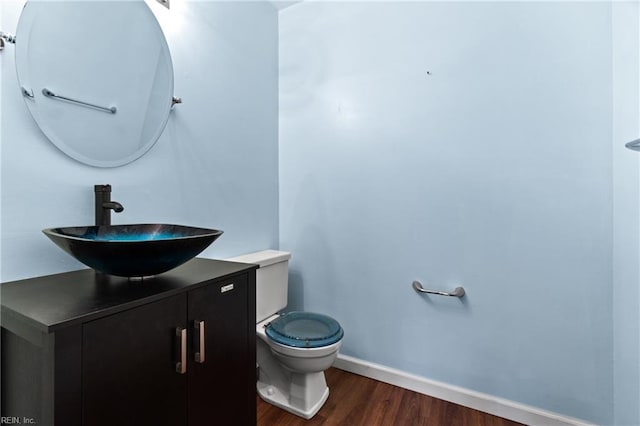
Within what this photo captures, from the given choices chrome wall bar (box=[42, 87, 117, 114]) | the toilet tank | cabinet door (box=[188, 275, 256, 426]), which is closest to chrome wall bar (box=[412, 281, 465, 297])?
the toilet tank

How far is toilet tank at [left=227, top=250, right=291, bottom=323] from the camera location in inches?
64.9

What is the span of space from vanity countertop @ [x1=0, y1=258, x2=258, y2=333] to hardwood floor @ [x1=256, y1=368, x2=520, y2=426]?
92 cm

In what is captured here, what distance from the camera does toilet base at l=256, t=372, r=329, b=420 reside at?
4.90 feet

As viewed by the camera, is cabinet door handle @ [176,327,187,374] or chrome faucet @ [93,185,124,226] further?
chrome faucet @ [93,185,124,226]

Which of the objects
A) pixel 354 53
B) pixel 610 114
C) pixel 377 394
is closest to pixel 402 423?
pixel 377 394

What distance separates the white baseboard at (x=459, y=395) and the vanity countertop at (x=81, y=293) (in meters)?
1.19

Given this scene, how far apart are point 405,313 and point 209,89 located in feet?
5.40

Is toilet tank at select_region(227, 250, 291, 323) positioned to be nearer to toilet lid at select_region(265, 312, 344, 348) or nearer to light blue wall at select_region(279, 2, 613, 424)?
toilet lid at select_region(265, 312, 344, 348)

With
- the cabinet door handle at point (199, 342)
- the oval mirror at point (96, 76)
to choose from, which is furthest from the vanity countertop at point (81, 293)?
the oval mirror at point (96, 76)

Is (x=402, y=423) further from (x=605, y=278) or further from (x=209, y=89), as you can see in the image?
(x=209, y=89)

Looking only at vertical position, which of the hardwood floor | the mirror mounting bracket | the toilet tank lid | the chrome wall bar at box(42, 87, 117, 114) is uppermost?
the mirror mounting bracket

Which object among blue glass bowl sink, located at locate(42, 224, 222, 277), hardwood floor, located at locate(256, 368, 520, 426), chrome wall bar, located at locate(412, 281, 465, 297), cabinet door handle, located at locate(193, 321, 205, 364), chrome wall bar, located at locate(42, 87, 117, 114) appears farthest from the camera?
chrome wall bar, located at locate(412, 281, 465, 297)

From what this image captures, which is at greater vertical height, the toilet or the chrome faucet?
the chrome faucet

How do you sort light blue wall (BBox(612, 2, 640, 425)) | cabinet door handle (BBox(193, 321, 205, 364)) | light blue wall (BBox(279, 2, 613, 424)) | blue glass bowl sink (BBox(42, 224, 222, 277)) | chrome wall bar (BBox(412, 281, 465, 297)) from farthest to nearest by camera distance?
chrome wall bar (BBox(412, 281, 465, 297)) → light blue wall (BBox(279, 2, 613, 424)) → light blue wall (BBox(612, 2, 640, 425)) → cabinet door handle (BBox(193, 321, 205, 364)) → blue glass bowl sink (BBox(42, 224, 222, 277))
